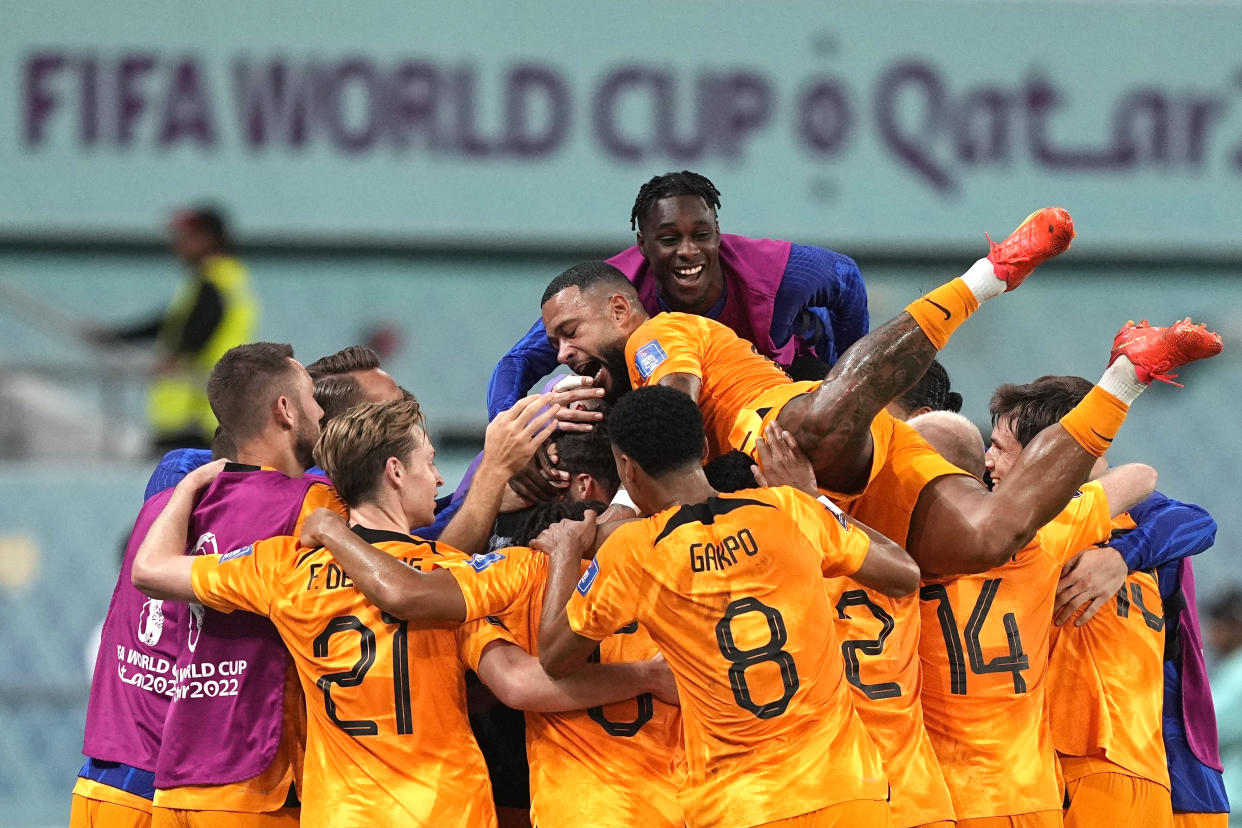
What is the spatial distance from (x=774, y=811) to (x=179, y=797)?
176 cm

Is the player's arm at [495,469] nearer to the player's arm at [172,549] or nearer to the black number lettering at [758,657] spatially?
the player's arm at [172,549]

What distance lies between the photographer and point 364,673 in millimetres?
4164

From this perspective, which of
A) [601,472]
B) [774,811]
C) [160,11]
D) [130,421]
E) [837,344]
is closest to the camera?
[774,811]

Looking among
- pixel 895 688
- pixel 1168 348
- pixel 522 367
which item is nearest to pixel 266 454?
pixel 522 367

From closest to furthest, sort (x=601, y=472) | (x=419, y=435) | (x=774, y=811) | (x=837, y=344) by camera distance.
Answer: (x=774, y=811), (x=419, y=435), (x=601, y=472), (x=837, y=344)

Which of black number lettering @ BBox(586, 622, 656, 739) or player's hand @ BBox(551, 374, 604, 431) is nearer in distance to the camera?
black number lettering @ BBox(586, 622, 656, 739)

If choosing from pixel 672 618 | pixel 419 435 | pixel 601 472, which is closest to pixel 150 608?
pixel 419 435

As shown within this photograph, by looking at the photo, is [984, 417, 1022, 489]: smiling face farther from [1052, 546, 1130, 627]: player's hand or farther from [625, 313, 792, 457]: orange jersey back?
[625, 313, 792, 457]: orange jersey back

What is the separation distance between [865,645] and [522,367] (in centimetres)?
189

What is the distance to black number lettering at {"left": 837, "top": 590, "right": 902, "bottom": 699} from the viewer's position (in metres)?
4.22

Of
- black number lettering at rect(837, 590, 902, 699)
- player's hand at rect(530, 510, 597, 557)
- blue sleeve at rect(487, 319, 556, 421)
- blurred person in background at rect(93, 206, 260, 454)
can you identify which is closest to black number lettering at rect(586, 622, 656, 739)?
player's hand at rect(530, 510, 597, 557)

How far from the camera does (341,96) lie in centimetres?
1280

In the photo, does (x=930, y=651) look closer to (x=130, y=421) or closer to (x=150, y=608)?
(x=150, y=608)

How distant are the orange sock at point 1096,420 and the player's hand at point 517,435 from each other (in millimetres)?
1512
